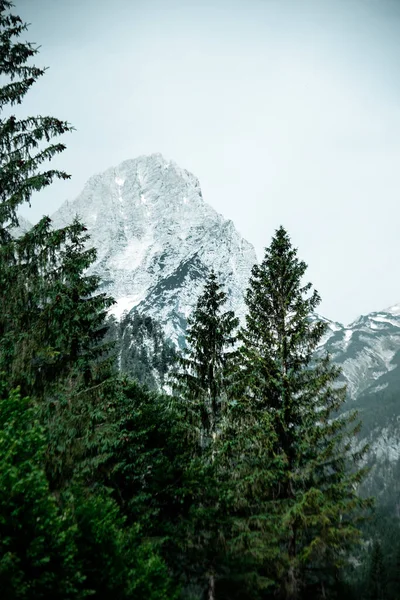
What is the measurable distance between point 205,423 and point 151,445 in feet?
18.6

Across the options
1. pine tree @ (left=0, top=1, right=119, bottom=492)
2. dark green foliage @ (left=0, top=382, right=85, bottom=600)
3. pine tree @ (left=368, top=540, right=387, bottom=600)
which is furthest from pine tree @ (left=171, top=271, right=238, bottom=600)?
pine tree @ (left=368, top=540, right=387, bottom=600)

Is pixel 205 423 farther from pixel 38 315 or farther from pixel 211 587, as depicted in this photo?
pixel 38 315

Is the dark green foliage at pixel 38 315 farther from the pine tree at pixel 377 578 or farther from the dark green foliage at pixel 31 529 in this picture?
the pine tree at pixel 377 578

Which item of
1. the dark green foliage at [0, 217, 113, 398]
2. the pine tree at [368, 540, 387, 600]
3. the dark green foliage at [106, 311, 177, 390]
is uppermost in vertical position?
the dark green foliage at [106, 311, 177, 390]

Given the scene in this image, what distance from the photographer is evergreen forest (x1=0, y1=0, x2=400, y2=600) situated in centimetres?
746

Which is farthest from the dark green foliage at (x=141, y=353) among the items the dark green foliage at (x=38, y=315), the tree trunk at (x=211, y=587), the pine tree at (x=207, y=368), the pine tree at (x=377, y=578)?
the pine tree at (x=377, y=578)

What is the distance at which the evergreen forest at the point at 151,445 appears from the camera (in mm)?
7461

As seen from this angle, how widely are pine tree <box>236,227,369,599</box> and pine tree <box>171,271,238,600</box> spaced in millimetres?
1798

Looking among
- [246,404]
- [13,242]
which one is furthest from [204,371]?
[13,242]

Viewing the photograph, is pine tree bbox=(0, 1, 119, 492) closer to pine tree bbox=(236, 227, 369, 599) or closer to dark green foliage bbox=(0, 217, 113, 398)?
dark green foliage bbox=(0, 217, 113, 398)

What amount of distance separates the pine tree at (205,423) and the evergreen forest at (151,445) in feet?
0.27

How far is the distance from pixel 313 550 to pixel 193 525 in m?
6.38

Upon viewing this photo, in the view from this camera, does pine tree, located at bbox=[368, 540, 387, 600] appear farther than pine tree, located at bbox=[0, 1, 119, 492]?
Yes

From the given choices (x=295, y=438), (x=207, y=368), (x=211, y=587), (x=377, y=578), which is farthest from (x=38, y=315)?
(x=377, y=578)
